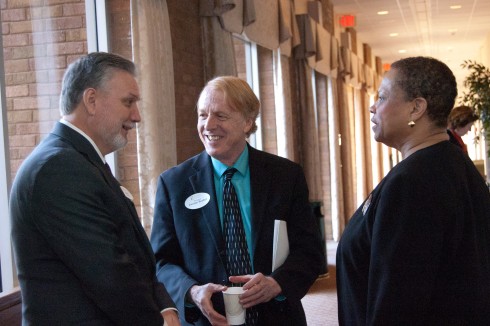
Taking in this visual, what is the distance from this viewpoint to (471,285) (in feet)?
6.09

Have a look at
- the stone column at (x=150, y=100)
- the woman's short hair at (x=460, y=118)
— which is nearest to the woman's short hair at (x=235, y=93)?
the stone column at (x=150, y=100)

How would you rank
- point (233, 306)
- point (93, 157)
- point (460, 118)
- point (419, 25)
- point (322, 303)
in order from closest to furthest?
point (93, 157) < point (233, 306) < point (460, 118) < point (322, 303) < point (419, 25)

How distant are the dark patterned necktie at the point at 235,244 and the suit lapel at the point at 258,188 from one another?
5 centimetres

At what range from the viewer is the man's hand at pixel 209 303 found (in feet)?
7.18

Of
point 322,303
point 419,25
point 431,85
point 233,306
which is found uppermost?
point 419,25

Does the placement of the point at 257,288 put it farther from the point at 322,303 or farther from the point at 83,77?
the point at 322,303

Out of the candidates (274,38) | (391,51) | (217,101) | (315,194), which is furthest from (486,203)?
(391,51)

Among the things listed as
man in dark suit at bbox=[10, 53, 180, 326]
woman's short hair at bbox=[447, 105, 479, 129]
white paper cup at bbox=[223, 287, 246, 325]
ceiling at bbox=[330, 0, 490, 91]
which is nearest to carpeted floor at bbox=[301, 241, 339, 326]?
woman's short hair at bbox=[447, 105, 479, 129]

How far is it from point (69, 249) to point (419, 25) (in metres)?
13.7

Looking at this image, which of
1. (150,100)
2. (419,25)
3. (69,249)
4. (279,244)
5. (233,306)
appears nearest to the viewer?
(69,249)

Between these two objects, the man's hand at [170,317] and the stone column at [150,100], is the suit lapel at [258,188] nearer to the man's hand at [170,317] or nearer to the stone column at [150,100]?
the man's hand at [170,317]

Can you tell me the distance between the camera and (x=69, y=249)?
1626mm

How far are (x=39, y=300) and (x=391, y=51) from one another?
59.1 ft

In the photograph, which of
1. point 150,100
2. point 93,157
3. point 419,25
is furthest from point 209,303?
point 419,25
